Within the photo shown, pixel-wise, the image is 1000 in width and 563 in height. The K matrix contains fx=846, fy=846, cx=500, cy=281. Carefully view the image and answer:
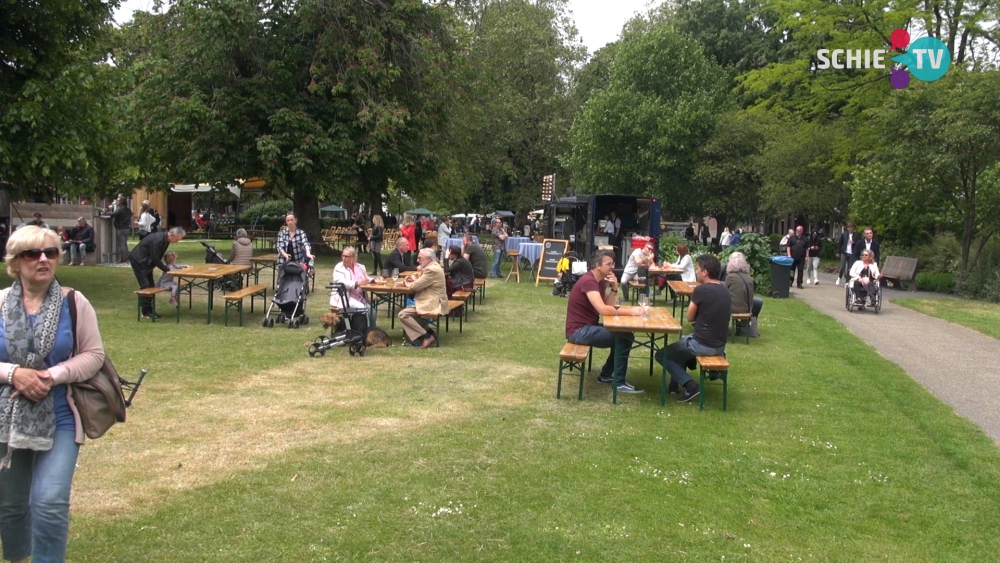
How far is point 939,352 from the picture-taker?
38.9ft

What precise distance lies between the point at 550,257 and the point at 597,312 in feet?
39.1

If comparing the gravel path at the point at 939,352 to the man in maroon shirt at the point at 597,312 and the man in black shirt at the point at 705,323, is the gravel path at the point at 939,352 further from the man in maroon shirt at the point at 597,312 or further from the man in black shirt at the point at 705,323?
the man in maroon shirt at the point at 597,312

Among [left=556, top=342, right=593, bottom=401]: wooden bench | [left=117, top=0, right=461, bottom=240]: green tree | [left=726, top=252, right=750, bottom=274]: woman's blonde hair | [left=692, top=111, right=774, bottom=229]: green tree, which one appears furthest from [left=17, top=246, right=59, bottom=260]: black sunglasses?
[left=692, top=111, right=774, bottom=229]: green tree

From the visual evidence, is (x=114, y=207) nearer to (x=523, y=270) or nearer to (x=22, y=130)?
(x=22, y=130)

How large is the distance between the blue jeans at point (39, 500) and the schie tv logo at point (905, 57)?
92.0 feet

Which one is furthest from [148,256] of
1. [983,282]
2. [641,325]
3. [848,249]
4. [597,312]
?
[983,282]

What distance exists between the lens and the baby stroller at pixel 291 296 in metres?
12.2

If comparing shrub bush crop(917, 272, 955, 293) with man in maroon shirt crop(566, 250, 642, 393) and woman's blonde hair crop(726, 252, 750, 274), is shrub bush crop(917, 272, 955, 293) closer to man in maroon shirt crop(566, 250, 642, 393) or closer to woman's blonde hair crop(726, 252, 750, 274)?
woman's blonde hair crop(726, 252, 750, 274)

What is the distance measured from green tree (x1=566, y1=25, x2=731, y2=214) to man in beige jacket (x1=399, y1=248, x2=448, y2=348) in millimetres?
25325

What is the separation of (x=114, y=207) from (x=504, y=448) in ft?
66.2

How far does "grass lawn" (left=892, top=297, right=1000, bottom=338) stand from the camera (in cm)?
1470

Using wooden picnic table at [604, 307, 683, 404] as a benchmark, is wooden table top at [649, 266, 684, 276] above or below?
above

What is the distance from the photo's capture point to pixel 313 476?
18.0 ft

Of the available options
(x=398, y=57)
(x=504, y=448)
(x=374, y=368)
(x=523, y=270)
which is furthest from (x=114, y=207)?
(x=504, y=448)
